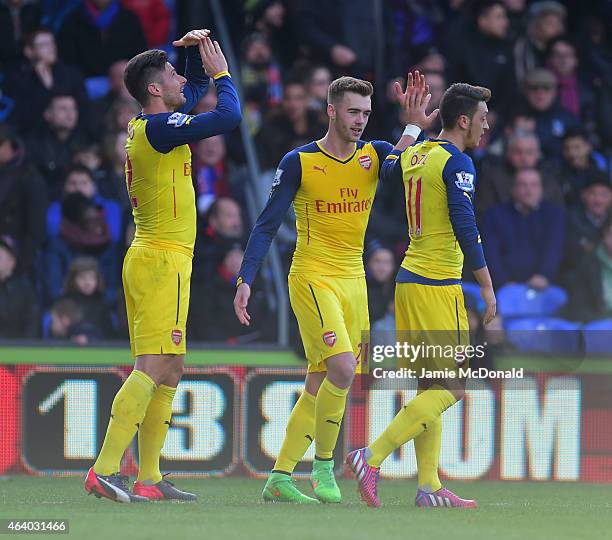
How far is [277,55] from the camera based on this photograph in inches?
527

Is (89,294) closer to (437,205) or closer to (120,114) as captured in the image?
(120,114)

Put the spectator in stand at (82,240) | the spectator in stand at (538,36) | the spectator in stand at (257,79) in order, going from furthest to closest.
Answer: the spectator in stand at (538,36) < the spectator in stand at (257,79) < the spectator in stand at (82,240)

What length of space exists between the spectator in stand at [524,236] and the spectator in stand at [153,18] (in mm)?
3512

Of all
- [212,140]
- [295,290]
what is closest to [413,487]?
[295,290]

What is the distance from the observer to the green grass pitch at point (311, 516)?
6207 mm

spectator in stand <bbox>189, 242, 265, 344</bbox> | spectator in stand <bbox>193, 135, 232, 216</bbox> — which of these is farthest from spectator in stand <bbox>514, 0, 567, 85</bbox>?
spectator in stand <bbox>189, 242, 265, 344</bbox>

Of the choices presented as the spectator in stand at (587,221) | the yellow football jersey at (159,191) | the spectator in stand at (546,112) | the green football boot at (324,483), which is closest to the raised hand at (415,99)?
the yellow football jersey at (159,191)

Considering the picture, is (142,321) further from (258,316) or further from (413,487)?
(258,316)

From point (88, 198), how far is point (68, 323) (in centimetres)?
124

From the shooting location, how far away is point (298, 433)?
7.87 meters

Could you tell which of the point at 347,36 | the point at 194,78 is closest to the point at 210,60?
the point at 194,78

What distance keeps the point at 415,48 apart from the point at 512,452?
16.9ft

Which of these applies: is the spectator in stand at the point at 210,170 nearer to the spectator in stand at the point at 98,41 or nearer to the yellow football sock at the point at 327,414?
the spectator in stand at the point at 98,41

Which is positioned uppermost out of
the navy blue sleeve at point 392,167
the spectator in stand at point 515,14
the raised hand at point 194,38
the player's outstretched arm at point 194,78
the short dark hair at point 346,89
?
the spectator in stand at point 515,14
